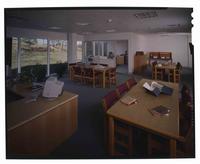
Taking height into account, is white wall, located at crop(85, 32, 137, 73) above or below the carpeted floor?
above

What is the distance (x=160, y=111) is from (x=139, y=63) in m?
0.49

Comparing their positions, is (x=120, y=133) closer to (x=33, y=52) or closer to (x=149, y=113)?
(x=149, y=113)

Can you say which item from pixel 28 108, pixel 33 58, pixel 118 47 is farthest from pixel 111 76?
pixel 28 108

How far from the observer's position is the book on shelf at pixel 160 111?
3.96 feet

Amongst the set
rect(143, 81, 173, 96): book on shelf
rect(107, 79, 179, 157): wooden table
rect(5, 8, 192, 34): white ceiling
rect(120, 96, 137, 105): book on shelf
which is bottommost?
rect(107, 79, 179, 157): wooden table

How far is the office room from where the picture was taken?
1017 millimetres

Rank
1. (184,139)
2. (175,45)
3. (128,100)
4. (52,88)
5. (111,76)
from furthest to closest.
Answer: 1. (128,100)
2. (111,76)
3. (52,88)
4. (175,45)
5. (184,139)

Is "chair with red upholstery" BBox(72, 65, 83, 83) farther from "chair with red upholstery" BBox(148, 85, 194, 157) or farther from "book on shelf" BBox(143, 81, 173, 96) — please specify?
"chair with red upholstery" BBox(148, 85, 194, 157)

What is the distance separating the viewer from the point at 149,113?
48.8 inches

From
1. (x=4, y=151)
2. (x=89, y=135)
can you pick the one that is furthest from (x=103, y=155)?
(x=4, y=151)

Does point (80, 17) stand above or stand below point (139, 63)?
above

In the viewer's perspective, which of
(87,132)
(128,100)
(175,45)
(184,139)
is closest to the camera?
(184,139)

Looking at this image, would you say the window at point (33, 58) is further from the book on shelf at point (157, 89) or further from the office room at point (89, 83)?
the book on shelf at point (157, 89)

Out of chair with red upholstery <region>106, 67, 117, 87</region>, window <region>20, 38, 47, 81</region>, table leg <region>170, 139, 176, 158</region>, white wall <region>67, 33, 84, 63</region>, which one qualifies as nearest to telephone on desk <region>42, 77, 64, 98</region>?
window <region>20, 38, 47, 81</region>
